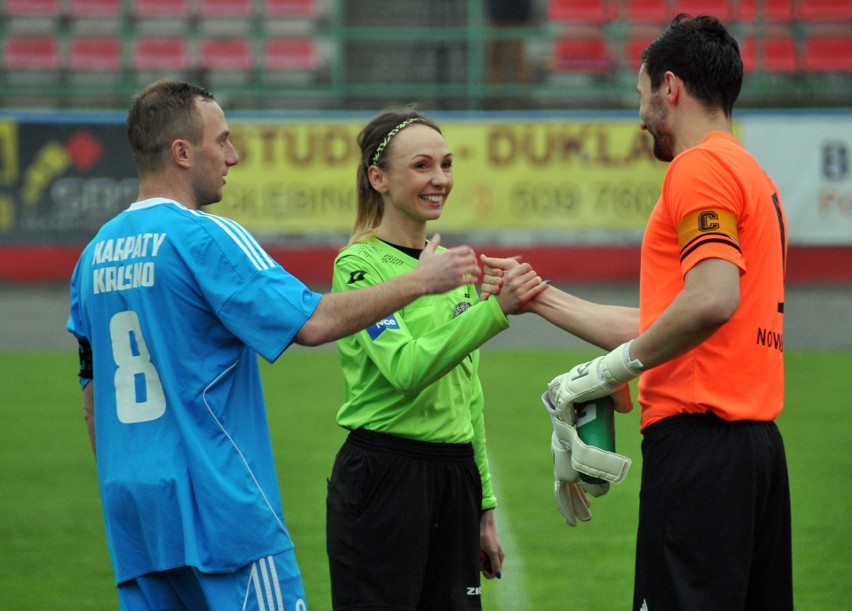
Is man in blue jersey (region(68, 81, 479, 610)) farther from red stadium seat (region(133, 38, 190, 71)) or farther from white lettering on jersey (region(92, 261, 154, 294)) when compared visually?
red stadium seat (region(133, 38, 190, 71))

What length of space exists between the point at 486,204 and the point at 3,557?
11922 mm

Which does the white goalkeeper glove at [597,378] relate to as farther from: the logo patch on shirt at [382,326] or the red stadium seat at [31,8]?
the red stadium seat at [31,8]

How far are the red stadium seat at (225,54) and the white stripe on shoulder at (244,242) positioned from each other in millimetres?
17196

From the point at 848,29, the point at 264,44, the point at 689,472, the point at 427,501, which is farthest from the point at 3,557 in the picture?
the point at 848,29

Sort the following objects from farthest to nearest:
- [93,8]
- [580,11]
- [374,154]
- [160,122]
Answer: [580,11]
[93,8]
[374,154]
[160,122]

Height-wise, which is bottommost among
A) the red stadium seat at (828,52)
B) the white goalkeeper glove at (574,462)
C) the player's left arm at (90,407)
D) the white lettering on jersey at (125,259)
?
the white goalkeeper glove at (574,462)

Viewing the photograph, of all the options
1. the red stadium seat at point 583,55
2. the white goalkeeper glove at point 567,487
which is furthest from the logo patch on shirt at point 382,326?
the red stadium seat at point 583,55

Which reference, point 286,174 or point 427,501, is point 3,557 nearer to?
point 427,501

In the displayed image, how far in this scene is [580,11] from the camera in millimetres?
20406

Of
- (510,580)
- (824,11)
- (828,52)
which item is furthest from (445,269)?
(824,11)

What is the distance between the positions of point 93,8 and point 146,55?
1.51 m

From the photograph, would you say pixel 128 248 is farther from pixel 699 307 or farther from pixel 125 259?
pixel 699 307

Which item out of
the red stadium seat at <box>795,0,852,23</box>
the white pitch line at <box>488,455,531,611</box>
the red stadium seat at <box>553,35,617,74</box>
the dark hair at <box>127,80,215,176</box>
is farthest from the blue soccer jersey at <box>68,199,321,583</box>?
the red stadium seat at <box>795,0,852,23</box>

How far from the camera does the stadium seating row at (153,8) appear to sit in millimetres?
20094
